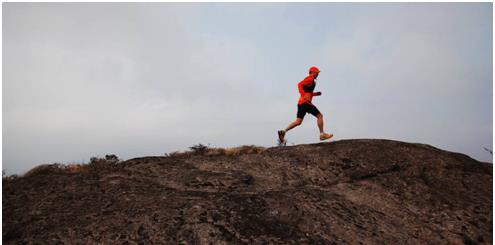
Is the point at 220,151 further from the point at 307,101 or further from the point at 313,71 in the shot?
the point at 313,71

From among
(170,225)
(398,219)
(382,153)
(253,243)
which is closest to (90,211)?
(170,225)

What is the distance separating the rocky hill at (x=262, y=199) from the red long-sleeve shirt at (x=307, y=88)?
6.70 feet

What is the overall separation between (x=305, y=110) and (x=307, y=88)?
0.67 metres

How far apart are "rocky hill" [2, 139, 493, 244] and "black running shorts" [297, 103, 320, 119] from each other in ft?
5.98

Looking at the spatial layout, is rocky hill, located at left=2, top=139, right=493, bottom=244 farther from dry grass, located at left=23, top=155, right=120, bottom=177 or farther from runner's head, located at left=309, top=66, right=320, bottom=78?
runner's head, located at left=309, top=66, right=320, bottom=78

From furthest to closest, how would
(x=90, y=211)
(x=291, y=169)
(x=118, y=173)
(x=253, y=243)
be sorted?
1. (x=291, y=169)
2. (x=118, y=173)
3. (x=90, y=211)
4. (x=253, y=243)

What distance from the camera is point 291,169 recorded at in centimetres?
825

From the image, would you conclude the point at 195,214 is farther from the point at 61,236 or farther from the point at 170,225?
the point at 61,236

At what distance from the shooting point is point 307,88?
11.1 m

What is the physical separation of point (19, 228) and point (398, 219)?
6130 mm

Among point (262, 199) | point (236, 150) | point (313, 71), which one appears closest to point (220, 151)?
point (236, 150)

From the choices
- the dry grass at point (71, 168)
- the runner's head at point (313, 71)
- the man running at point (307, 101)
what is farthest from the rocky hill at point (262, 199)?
the runner's head at point (313, 71)

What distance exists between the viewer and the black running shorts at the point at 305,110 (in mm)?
11030

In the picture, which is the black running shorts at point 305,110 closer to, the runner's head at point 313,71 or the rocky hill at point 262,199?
the runner's head at point 313,71
